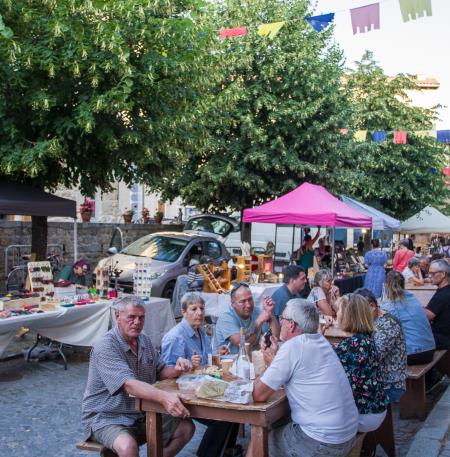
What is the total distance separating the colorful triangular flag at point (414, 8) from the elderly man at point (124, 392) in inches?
275

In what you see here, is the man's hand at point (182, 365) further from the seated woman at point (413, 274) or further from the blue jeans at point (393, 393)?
the seated woman at point (413, 274)

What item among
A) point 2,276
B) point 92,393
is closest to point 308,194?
point 2,276

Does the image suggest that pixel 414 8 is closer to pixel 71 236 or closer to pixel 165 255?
pixel 165 255

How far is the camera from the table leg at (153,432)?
4062 millimetres

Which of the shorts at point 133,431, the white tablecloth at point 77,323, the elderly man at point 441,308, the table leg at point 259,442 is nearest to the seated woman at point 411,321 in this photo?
the elderly man at point 441,308

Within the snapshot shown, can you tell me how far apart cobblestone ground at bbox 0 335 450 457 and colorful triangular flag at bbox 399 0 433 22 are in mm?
5246

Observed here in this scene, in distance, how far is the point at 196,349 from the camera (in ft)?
16.6

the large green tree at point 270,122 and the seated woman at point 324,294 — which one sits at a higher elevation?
the large green tree at point 270,122

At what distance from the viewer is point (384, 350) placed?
5.18 metres

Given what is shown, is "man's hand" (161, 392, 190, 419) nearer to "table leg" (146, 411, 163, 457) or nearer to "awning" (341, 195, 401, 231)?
"table leg" (146, 411, 163, 457)

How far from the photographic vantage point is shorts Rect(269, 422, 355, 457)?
3.79 m

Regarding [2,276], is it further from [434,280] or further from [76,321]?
[434,280]

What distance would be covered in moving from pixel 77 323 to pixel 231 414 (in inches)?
186

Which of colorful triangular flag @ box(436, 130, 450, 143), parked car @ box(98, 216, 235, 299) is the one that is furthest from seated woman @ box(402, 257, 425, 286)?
colorful triangular flag @ box(436, 130, 450, 143)
